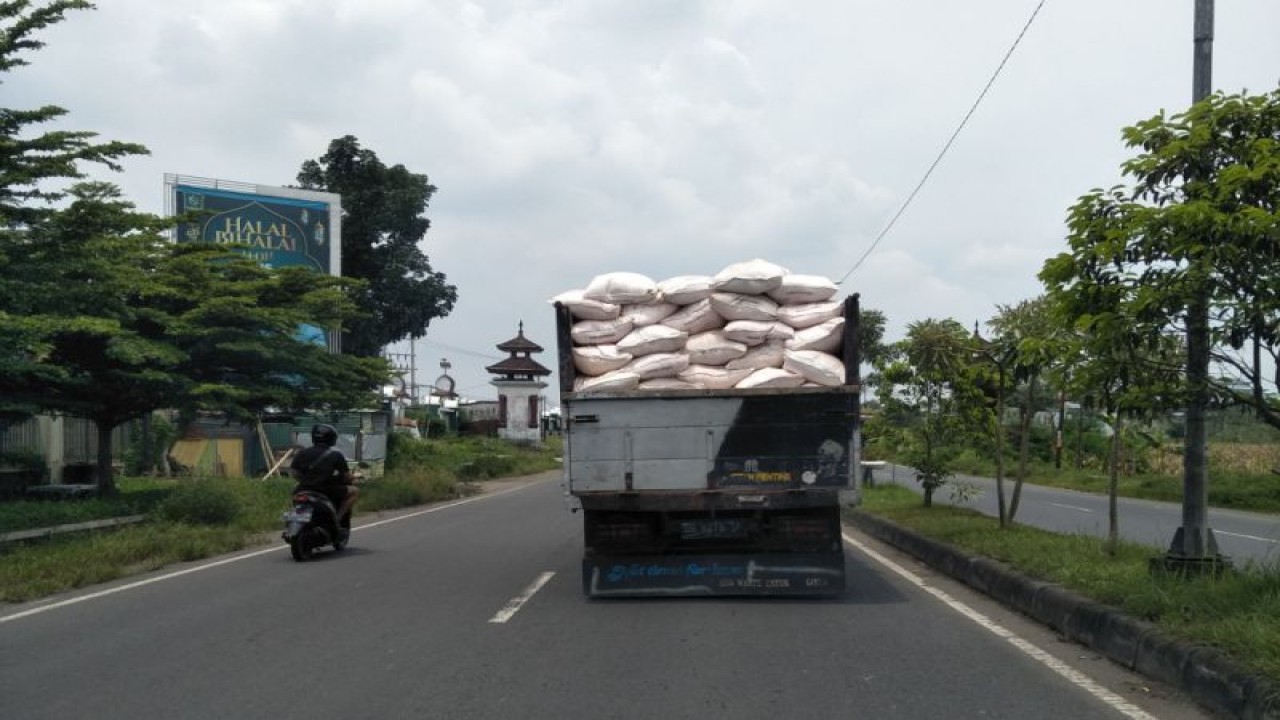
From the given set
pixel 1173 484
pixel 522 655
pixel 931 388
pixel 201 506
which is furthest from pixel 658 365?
pixel 1173 484

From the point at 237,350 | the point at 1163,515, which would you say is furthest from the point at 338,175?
the point at 1163,515

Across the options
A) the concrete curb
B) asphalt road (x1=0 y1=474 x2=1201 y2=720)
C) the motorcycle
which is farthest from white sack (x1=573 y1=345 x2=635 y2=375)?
the motorcycle

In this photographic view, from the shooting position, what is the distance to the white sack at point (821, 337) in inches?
359

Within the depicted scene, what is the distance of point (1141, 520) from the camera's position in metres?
19.1

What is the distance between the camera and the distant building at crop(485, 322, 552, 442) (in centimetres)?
5988

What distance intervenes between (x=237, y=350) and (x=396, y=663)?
13.0 metres

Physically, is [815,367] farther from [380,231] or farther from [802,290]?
[380,231]

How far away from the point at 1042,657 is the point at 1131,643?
558 millimetres

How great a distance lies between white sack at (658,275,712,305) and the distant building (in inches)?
1953

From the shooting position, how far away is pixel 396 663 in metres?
6.73

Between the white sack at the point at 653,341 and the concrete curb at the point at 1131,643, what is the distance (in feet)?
11.4

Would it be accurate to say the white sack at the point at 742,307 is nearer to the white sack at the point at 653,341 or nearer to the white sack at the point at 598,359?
the white sack at the point at 653,341

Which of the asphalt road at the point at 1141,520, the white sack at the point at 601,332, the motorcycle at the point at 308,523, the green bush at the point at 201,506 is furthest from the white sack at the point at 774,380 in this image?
the green bush at the point at 201,506

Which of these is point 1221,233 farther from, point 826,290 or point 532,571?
point 532,571
